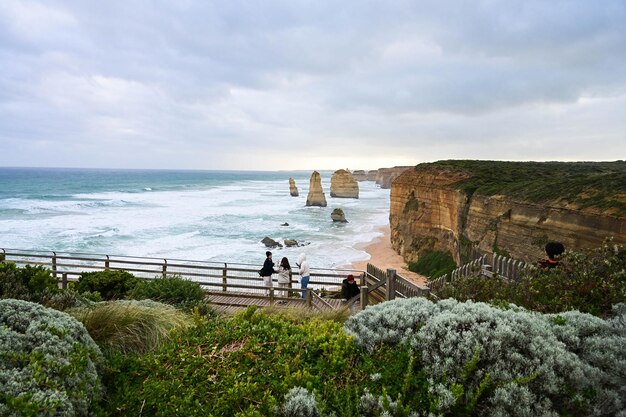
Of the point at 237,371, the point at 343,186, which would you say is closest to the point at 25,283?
the point at 237,371

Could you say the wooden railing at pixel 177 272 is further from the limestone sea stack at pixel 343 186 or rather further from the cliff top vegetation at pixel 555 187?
the limestone sea stack at pixel 343 186

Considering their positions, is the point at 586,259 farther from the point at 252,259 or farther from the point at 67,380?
the point at 252,259

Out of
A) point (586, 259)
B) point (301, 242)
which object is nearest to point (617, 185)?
point (586, 259)

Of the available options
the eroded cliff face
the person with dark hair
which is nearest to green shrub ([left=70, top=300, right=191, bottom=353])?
the person with dark hair

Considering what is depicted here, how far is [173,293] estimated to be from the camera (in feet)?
28.4

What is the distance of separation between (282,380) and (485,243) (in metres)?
21.4

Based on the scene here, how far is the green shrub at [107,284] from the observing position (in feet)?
30.0

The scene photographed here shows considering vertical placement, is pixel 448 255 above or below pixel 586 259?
below

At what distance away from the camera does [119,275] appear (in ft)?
31.9

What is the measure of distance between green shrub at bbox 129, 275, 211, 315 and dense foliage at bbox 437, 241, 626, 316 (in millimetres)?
5268

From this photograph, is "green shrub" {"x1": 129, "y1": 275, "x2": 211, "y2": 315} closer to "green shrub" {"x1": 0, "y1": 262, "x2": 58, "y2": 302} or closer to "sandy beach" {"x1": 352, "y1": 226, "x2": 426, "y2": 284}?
"green shrub" {"x1": 0, "y1": 262, "x2": 58, "y2": 302}

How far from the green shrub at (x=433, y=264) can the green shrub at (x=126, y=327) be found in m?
23.3

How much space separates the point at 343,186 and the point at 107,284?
302ft

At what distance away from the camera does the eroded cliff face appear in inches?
642
